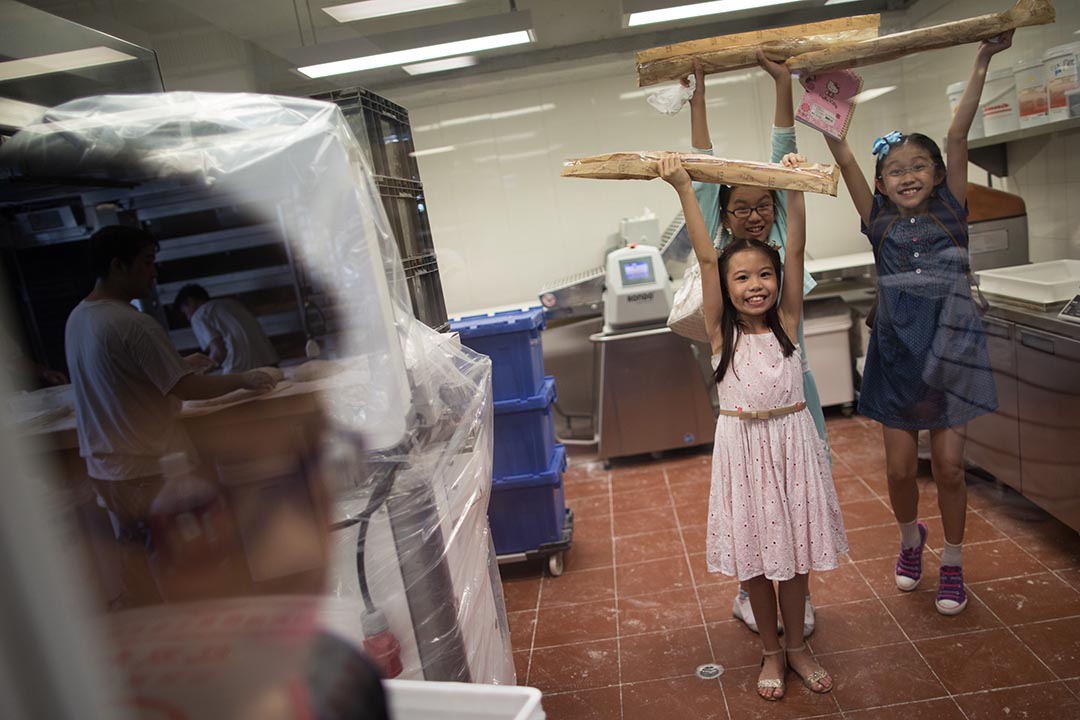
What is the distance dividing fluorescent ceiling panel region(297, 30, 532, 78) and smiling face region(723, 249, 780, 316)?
0.63m

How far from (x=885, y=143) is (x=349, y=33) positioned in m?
1.08

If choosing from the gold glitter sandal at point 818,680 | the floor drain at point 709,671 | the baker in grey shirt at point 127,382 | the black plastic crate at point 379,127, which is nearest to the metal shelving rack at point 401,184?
the black plastic crate at point 379,127

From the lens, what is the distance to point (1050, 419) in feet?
5.49

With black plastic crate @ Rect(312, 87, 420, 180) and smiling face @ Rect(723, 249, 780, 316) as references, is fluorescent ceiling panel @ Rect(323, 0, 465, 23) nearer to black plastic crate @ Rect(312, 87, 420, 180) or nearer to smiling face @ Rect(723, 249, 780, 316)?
black plastic crate @ Rect(312, 87, 420, 180)

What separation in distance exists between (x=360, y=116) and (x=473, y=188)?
50 cm

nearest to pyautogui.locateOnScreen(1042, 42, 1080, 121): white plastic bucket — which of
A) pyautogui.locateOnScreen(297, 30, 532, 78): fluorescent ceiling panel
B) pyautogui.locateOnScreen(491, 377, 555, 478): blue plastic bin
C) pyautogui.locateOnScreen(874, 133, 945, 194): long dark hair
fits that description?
pyautogui.locateOnScreen(874, 133, 945, 194): long dark hair

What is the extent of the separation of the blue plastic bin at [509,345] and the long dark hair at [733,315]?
0.68 m

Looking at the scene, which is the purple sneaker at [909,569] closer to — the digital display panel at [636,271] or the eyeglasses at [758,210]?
the eyeglasses at [758,210]

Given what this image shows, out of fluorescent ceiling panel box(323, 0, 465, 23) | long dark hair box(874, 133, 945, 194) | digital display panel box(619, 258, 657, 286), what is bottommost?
digital display panel box(619, 258, 657, 286)

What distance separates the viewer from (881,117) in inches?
53.7

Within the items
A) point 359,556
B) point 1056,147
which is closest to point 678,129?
point 1056,147

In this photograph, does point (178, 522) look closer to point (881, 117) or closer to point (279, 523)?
point (279, 523)

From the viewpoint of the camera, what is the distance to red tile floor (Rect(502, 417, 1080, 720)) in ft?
4.92

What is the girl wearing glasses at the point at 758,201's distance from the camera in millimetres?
1357
